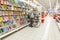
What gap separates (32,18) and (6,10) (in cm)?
385

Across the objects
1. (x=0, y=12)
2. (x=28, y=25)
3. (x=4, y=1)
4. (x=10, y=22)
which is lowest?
(x=28, y=25)

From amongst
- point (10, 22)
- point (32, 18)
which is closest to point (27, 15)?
point (32, 18)

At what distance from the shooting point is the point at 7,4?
6180 millimetres

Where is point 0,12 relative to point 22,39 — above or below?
above

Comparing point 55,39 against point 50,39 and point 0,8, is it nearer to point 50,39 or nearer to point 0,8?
point 50,39

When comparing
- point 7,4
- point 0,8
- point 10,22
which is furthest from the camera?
point 10,22

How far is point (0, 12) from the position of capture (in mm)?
5621

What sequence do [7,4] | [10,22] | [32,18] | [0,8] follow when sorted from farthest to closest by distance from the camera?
1. [32,18]
2. [10,22]
3. [7,4]
4. [0,8]

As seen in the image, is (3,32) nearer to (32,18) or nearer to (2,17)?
(2,17)

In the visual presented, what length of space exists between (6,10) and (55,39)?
2.72m

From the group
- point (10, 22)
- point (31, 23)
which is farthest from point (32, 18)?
point (10, 22)

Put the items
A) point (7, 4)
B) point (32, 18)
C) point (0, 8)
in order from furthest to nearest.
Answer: point (32, 18), point (7, 4), point (0, 8)

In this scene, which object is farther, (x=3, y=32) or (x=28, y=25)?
(x=28, y=25)

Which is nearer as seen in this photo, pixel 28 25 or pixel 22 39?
pixel 22 39
